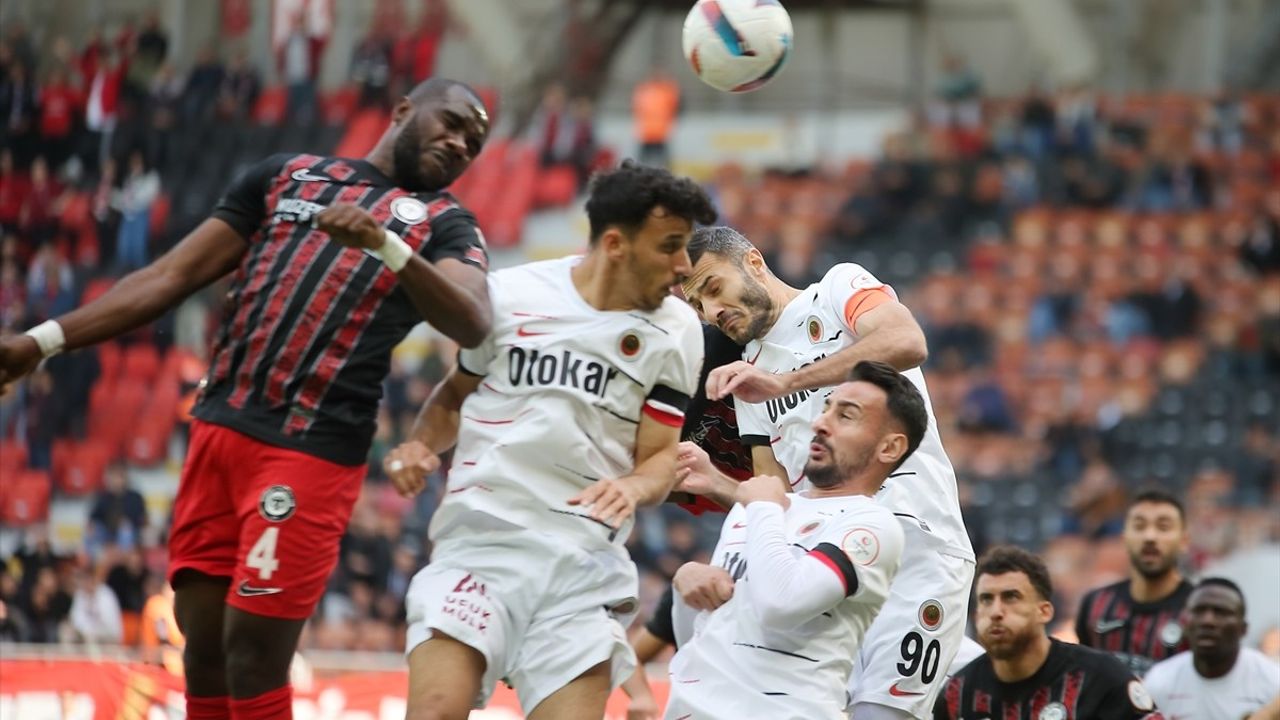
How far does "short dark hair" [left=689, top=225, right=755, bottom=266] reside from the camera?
6570mm

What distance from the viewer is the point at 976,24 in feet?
85.9

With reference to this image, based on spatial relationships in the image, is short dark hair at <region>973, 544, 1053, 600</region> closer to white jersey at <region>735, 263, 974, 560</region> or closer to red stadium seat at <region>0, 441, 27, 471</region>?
white jersey at <region>735, 263, 974, 560</region>

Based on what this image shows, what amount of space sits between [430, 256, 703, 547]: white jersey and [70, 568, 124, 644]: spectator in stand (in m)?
10.4

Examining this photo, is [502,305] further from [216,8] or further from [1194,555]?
[216,8]

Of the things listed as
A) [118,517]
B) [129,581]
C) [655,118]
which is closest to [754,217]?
[655,118]

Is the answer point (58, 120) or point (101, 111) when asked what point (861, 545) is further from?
point (58, 120)

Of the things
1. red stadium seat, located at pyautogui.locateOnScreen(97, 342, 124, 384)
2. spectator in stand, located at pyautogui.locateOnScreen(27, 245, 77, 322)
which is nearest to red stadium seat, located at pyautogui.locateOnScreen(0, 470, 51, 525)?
red stadium seat, located at pyautogui.locateOnScreen(97, 342, 124, 384)

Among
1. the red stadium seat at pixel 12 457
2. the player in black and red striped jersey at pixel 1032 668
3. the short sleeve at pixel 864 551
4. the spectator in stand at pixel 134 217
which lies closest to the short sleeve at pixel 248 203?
the short sleeve at pixel 864 551

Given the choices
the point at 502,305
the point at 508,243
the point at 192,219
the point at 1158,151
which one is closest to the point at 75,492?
the point at 192,219

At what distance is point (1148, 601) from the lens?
9484 millimetres

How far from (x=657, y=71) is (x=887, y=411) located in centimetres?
2104

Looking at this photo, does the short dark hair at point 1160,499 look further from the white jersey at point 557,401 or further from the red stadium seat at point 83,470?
the red stadium seat at point 83,470

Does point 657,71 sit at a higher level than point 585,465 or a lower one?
higher

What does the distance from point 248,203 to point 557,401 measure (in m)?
1.24
